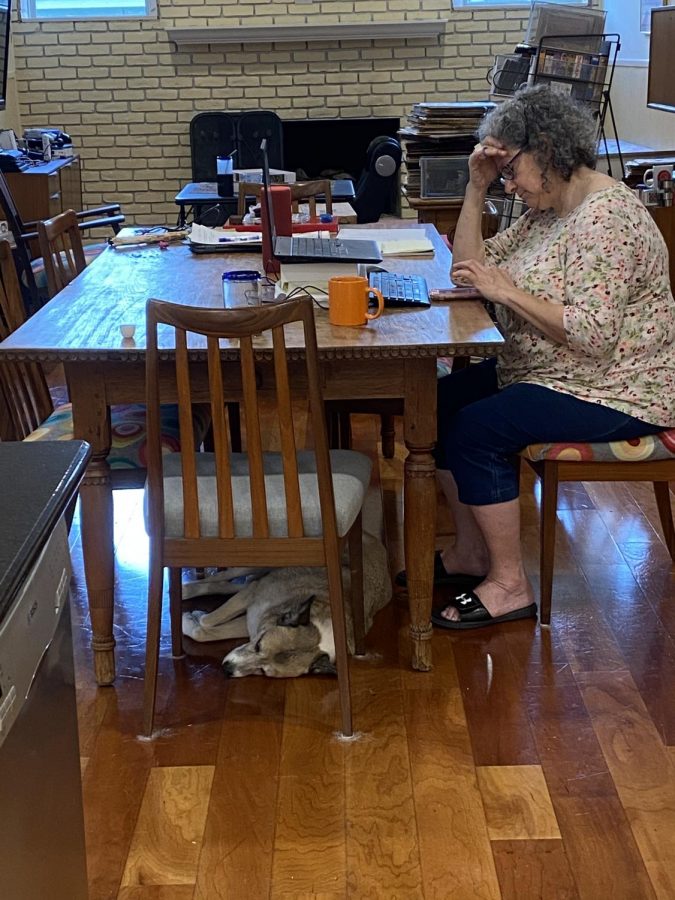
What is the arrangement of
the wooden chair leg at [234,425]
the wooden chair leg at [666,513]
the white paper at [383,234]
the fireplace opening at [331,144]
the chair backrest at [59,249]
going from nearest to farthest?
1. the wooden chair leg at [666,513]
2. the chair backrest at [59,249]
3. the wooden chair leg at [234,425]
4. the white paper at [383,234]
5. the fireplace opening at [331,144]

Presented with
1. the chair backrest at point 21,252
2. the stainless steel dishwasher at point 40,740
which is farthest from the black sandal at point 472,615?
the chair backrest at point 21,252

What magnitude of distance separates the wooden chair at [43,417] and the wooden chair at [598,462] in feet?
2.85

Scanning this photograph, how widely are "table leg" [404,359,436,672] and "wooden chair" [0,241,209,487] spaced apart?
0.62 metres

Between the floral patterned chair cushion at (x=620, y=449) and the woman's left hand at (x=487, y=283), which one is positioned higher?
the woman's left hand at (x=487, y=283)

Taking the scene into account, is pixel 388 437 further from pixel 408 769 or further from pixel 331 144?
pixel 331 144

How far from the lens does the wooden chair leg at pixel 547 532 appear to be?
8.59 ft

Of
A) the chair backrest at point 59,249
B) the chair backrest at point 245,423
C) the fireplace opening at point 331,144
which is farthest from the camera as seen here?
the fireplace opening at point 331,144

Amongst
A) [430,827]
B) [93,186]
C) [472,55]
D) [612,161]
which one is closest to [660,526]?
[430,827]

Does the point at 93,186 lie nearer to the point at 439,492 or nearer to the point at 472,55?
the point at 472,55

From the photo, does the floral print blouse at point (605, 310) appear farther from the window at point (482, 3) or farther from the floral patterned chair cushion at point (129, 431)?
the window at point (482, 3)

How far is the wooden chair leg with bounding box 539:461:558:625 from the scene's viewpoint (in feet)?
8.59

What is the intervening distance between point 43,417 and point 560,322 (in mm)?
1472

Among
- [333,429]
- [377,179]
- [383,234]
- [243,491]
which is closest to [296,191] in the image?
[383,234]

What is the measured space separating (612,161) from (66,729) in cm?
484
